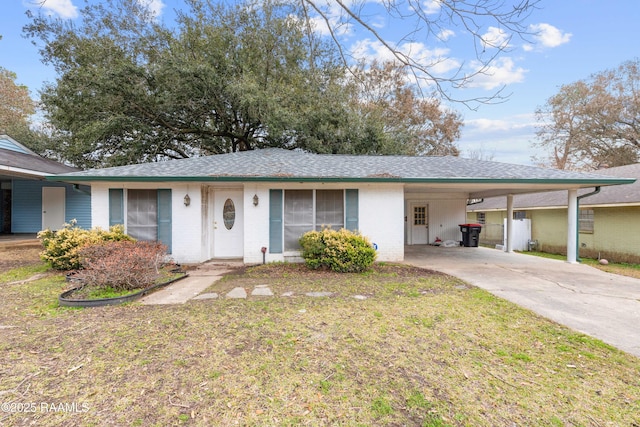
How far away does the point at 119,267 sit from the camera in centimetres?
468

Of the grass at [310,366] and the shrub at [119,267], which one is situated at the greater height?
the shrub at [119,267]

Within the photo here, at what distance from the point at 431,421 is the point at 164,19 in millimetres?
15947

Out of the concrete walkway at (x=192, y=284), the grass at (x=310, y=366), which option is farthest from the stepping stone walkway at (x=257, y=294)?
the grass at (x=310, y=366)

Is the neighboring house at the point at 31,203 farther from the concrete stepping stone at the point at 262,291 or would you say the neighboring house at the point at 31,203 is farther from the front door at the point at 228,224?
the concrete stepping stone at the point at 262,291

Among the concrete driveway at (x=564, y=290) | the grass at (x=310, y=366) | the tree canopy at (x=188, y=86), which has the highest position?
the tree canopy at (x=188, y=86)

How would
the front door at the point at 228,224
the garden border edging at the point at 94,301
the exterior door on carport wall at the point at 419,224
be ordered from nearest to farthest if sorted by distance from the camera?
the garden border edging at the point at 94,301 < the front door at the point at 228,224 < the exterior door on carport wall at the point at 419,224

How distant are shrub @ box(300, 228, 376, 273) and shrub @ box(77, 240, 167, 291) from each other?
3.22 metres

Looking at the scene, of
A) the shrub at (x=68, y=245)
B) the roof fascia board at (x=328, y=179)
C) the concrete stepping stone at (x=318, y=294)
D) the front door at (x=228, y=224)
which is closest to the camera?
the concrete stepping stone at (x=318, y=294)

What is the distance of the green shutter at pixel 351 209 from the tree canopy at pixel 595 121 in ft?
71.4

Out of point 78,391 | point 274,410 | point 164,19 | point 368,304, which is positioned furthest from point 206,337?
point 164,19

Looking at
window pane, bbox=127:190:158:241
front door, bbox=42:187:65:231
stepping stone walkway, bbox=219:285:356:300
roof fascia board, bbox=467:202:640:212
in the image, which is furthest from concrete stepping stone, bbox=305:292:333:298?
front door, bbox=42:187:65:231

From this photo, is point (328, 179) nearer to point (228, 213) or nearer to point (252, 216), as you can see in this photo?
point (252, 216)

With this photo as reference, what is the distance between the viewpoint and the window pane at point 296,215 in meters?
7.64

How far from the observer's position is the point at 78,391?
2.31m
